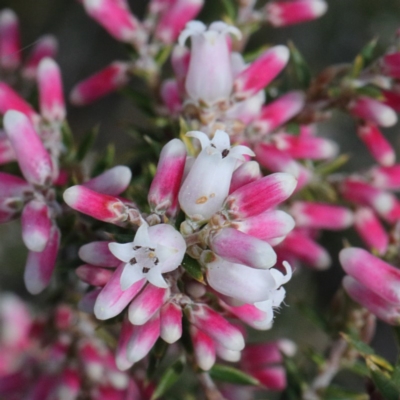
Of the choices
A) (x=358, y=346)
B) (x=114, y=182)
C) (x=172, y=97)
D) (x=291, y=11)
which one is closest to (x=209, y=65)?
(x=172, y=97)

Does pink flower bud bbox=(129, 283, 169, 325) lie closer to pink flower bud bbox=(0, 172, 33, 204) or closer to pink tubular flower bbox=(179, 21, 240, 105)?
pink flower bud bbox=(0, 172, 33, 204)

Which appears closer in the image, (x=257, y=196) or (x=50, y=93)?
(x=257, y=196)

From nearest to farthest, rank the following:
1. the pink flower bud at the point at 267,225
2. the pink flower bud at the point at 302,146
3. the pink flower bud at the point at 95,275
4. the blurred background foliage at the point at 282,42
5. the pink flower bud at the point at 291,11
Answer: the pink flower bud at the point at 267,225 → the pink flower bud at the point at 95,275 → the pink flower bud at the point at 302,146 → the pink flower bud at the point at 291,11 → the blurred background foliage at the point at 282,42

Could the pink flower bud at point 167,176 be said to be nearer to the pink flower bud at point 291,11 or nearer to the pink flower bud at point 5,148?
the pink flower bud at point 5,148

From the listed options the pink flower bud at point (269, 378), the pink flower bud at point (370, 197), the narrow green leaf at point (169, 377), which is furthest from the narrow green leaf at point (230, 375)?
the pink flower bud at point (370, 197)

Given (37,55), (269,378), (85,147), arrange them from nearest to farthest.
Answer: (85,147) → (269,378) → (37,55)

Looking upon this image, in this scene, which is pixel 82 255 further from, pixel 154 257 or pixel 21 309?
pixel 21 309

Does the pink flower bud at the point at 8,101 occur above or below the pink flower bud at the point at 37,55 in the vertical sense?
above

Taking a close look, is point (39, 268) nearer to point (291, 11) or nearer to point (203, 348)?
point (203, 348)
